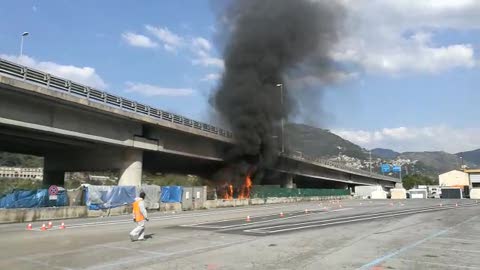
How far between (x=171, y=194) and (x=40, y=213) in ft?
37.9

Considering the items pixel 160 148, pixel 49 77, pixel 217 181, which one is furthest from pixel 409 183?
pixel 49 77

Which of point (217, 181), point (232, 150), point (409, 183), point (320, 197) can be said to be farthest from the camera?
point (409, 183)

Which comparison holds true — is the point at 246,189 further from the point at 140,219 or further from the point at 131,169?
the point at 140,219

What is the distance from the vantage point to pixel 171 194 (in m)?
32.8

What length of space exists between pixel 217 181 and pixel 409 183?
10990 cm

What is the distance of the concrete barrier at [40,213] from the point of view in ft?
68.3

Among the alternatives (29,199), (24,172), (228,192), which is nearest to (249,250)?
(29,199)

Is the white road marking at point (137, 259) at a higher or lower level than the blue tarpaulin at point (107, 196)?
lower

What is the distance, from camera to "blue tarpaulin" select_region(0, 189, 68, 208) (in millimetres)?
21406

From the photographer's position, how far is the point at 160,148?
34.2 meters

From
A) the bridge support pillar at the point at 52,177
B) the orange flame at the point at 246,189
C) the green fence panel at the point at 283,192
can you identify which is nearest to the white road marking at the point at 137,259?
the bridge support pillar at the point at 52,177

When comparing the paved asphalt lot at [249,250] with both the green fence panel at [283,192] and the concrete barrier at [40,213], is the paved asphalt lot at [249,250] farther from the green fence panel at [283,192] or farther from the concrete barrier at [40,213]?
the green fence panel at [283,192]

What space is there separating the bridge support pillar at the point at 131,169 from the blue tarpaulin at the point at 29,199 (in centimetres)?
732

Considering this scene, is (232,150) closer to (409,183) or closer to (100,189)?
(100,189)
